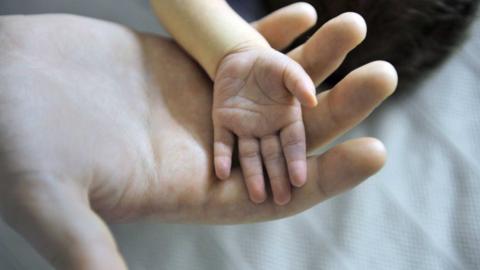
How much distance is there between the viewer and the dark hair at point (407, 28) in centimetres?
65

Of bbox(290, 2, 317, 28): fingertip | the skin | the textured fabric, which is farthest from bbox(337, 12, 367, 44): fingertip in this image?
the textured fabric

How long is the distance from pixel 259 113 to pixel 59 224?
0.23 meters

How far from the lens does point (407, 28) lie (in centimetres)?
66

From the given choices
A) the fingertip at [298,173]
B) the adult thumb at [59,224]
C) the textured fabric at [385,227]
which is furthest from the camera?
the textured fabric at [385,227]

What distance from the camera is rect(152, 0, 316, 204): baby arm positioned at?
0.48 meters

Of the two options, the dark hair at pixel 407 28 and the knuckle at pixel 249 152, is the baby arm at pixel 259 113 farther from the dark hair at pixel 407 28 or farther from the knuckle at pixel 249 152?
the dark hair at pixel 407 28

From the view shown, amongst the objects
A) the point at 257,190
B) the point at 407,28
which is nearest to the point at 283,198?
the point at 257,190

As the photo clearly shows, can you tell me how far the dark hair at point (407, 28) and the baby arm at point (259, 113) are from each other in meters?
0.18

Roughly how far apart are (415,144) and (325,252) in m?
0.22

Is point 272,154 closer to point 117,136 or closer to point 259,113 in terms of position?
point 259,113

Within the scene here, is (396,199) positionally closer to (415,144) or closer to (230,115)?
(415,144)

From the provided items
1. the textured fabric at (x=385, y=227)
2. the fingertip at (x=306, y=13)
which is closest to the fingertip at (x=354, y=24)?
the fingertip at (x=306, y=13)

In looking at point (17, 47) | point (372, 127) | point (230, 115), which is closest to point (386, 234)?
point (372, 127)

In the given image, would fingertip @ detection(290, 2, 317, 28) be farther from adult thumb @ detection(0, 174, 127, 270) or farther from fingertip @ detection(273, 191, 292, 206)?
adult thumb @ detection(0, 174, 127, 270)
